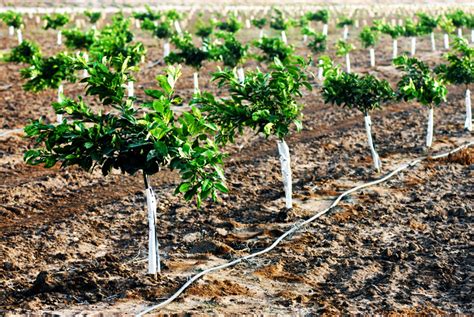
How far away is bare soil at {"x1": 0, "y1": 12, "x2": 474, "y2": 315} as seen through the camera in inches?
467

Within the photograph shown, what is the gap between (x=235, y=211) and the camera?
55.0 ft

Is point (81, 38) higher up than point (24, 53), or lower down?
higher up

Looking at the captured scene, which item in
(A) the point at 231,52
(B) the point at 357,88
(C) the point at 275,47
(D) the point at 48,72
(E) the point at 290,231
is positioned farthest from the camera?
(C) the point at 275,47

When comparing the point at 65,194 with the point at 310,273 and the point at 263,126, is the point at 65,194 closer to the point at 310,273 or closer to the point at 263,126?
the point at 263,126

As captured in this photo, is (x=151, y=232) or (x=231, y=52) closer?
(x=151, y=232)

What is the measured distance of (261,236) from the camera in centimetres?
1498

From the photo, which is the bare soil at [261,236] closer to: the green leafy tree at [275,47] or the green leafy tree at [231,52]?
the green leafy tree at [231,52]

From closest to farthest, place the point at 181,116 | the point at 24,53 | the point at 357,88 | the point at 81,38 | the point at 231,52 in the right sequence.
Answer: the point at 181,116, the point at 357,88, the point at 24,53, the point at 231,52, the point at 81,38

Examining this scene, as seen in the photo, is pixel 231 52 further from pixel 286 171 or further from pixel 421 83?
pixel 286 171

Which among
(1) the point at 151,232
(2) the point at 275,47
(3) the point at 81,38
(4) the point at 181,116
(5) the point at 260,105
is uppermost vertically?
(3) the point at 81,38

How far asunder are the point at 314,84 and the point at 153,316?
2364 cm

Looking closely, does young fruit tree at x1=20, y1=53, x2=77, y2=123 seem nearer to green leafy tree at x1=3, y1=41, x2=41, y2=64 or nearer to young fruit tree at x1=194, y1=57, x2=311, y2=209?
green leafy tree at x1=3, y1=41, x2=41, y2=64

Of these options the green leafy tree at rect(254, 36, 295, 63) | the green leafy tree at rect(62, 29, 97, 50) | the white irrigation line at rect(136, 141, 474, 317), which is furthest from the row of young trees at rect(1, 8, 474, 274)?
the green leafy tree at rect(254, 36, 295, 63)

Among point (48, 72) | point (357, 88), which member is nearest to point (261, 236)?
point (357, 88)
